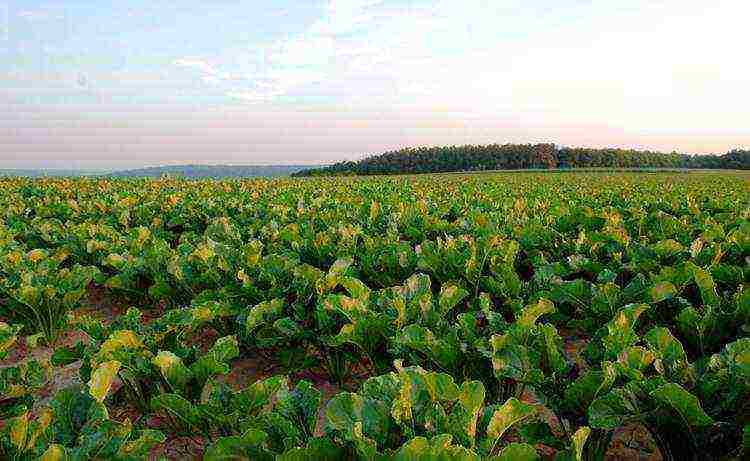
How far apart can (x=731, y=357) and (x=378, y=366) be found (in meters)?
1.91

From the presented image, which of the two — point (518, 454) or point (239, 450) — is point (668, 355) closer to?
point (518, 454)

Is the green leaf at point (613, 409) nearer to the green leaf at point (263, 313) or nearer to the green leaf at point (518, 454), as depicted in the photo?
the green leaf at point (518, 454)

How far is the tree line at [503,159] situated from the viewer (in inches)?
3738

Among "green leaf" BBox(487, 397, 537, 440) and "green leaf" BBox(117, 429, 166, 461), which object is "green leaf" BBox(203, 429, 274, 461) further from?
"green leaf" BBox(487, 397, 537, 440)

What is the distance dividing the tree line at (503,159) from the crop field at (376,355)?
8455 cm

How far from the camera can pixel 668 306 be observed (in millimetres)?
4152

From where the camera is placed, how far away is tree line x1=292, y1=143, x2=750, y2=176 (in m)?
94.9

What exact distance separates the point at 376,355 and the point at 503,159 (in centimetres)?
9994

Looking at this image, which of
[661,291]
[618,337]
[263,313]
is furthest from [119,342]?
[661,291]

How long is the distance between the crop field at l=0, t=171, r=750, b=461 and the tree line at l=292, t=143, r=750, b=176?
84554 millimetres

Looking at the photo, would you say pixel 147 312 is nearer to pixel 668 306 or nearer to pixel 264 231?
pixel 264 231

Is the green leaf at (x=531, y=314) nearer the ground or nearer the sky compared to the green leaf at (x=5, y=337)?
nearer the sky

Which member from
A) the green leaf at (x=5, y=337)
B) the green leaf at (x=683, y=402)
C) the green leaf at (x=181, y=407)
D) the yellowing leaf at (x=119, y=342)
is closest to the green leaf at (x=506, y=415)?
the green leaf at (x=683, y=402)

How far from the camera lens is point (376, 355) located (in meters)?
3.35
